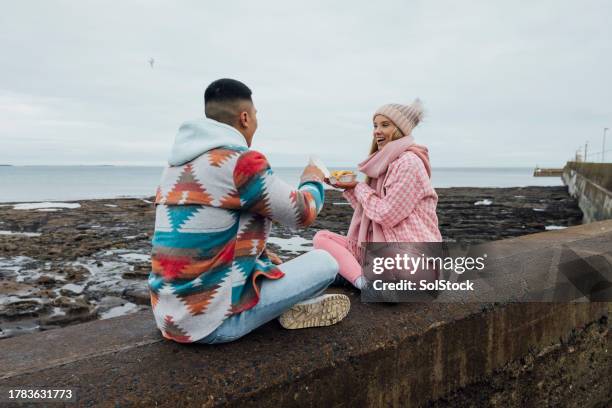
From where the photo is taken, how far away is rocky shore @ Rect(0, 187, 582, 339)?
679 cm

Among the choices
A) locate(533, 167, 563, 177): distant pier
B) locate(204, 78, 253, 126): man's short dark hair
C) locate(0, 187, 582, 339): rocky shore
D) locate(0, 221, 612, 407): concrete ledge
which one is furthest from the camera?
locate(533, 167, 563, 177): distant pier

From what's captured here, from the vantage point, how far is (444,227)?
16094mm

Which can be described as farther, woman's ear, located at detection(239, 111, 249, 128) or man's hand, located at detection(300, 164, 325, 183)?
man's hand, located at detection(300, 164, 325, 183)

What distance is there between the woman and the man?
33.5 inches

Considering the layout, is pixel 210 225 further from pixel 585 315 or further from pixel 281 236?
pixel 281 236

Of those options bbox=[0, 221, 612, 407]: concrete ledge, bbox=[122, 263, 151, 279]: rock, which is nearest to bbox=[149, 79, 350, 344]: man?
bbox=[0, 221, 612, 407]: concrete ledge

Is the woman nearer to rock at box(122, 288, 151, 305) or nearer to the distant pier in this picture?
rock at box(122, 288, 151, 305)

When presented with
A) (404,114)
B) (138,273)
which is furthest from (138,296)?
(404,114)

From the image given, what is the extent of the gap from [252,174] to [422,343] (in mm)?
1426

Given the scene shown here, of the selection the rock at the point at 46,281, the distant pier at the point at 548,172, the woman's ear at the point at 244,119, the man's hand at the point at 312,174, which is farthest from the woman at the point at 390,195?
the distant pier at the point at 548,172

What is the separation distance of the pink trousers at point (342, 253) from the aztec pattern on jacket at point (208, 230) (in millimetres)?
1072

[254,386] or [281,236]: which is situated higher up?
[254,386]

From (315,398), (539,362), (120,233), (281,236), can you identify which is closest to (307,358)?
(315,398)

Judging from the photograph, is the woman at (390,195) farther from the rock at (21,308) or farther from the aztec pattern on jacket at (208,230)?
the rock at (21,308)
